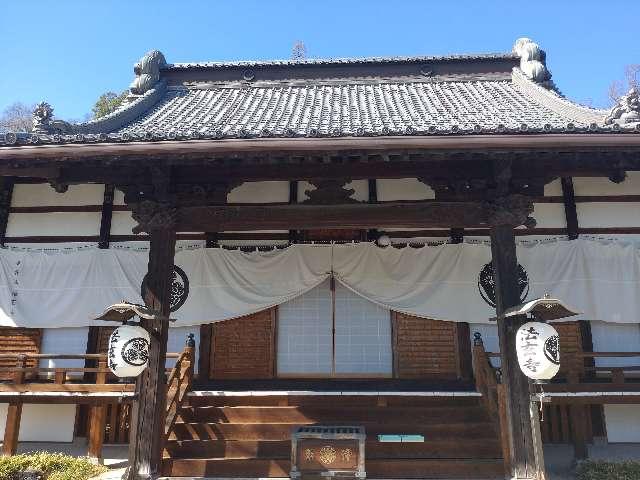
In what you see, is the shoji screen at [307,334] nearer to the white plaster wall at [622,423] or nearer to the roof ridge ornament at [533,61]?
the white plaster wall at [622,423]

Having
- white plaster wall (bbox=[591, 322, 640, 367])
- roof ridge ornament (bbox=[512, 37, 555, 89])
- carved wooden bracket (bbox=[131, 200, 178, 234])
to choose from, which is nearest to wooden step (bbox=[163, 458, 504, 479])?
carved wooden bracket (bbox=[131, 200, 178, 234])

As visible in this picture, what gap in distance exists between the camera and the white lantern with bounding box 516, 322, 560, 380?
5.70 metres

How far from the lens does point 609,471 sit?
23.4 ft

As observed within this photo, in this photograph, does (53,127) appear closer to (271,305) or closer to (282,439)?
(271,305)

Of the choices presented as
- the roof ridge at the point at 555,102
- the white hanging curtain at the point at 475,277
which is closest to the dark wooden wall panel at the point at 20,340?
the white hanging curtain at the point at 475,277

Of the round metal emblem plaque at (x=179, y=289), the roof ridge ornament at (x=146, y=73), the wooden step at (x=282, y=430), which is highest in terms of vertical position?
the roof ridge ornament at (x=146, y=73)

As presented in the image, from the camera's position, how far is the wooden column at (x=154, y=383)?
618cm

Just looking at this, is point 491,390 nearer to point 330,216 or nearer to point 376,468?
point 376,468

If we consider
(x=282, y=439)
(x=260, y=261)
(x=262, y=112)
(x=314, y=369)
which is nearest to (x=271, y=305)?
(x=260, y=261)

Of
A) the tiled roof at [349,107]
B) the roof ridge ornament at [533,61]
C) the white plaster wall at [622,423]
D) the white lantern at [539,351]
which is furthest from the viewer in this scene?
the roof ridge ornament at [533,61]

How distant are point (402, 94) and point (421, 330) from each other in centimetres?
573

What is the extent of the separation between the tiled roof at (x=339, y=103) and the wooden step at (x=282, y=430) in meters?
4.34

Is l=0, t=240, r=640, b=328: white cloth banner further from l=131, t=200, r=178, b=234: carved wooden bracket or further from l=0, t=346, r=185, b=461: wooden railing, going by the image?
l=131, t=200, r=178, b=234: carved wooden bracket

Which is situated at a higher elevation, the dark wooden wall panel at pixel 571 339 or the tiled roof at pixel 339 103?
the tiled roof at pixel 339 103
